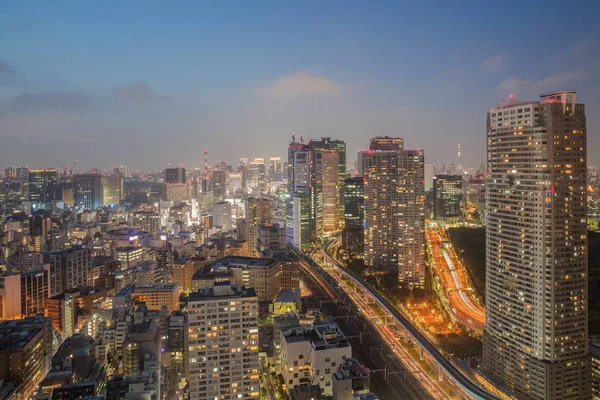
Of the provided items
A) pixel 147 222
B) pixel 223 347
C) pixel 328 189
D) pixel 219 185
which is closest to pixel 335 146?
pixel 328 189

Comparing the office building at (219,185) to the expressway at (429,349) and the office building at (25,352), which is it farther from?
the office building at (25,352)

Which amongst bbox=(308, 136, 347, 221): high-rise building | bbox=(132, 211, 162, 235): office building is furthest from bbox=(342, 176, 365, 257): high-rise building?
bbox=(132, 211, 162, 235): office building

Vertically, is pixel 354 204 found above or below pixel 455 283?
above

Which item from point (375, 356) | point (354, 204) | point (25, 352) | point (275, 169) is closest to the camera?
point (25, 352)

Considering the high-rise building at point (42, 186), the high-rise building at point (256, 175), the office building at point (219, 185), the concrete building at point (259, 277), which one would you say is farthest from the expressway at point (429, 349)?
the high-rise building at point (256, 175)

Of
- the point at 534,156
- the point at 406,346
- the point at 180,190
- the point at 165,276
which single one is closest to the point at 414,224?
the point at 406,346

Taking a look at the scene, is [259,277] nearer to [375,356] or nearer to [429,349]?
[375,356]

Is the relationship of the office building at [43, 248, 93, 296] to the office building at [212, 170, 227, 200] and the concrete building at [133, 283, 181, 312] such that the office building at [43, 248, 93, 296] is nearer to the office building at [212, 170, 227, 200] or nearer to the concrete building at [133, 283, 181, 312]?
the concrete building at [133, 283, 181, 312]
